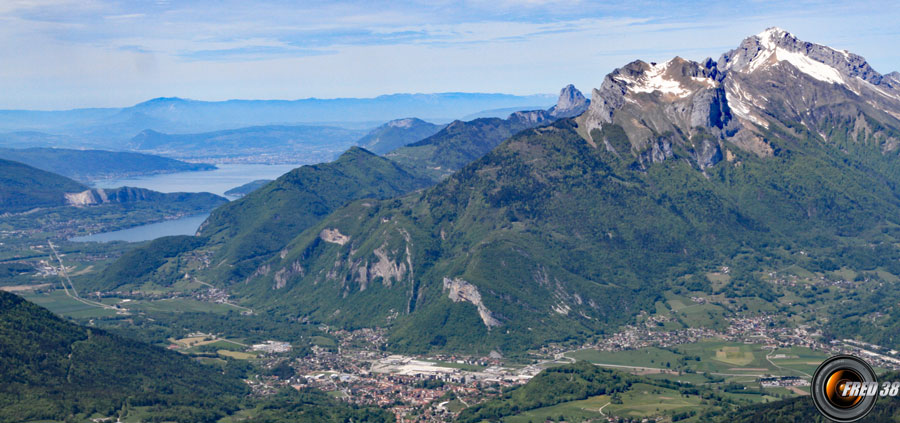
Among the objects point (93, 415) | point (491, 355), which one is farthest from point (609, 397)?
point (93, 415)

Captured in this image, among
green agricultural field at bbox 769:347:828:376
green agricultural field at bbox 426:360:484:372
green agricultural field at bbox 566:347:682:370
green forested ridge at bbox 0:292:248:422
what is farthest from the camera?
green agricultural field at bbox 426:360:484:372

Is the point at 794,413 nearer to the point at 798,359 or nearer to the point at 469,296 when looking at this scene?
the point at 798,359

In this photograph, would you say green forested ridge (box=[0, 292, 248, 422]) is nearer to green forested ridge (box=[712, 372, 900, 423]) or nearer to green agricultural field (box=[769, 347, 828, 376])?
green forested ridge (box=[712, 372, 900, 423])

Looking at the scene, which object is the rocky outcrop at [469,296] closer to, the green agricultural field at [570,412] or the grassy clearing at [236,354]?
the grassy clearing at [236,354]

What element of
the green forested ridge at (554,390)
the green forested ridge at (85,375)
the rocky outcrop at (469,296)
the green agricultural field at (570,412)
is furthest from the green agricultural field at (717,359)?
the green forested ridge at (85,375)

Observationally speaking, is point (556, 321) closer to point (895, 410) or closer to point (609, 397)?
point (609, 397)

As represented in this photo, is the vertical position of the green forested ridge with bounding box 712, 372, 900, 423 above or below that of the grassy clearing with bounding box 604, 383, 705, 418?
above

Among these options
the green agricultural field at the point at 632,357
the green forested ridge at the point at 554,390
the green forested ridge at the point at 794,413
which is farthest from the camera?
the green agricultural field at the point at 632,357

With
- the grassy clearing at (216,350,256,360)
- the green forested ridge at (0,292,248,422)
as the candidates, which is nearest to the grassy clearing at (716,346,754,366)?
the green forested ridge at (0,292,248,422)
